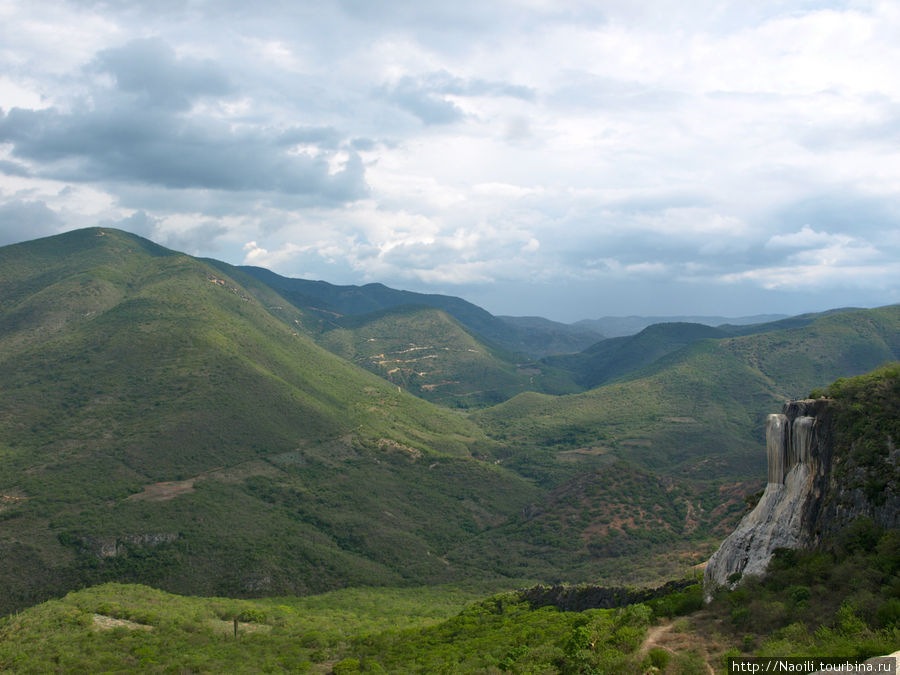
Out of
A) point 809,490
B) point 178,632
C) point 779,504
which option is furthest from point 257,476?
point 809,490

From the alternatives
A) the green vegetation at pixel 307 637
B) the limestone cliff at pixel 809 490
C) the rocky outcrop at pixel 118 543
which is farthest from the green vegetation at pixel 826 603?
the rocky outcrop at pixel 118 543

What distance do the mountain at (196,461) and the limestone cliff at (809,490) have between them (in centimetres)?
7381

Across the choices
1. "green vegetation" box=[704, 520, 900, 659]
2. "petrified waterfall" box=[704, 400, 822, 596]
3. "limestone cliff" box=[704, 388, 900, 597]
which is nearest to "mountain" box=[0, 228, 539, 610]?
"petrified waterfall" box=[704, 400, 822, 596]

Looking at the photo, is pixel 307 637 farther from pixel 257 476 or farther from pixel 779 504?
pixel 257 476

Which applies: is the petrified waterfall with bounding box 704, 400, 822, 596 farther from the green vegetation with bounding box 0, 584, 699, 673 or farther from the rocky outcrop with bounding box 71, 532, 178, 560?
the rocky outcrop with bounding box 71, 532, 178, 560

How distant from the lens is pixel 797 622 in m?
23.3

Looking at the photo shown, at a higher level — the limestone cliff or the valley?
the limestone cliff

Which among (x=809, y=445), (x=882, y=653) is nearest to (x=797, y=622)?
(x=882, y=653)

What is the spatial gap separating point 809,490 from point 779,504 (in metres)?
1.86

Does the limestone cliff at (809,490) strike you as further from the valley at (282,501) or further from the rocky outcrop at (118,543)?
the rocky outcrop at (118,543)

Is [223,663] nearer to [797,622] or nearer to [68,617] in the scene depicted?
[68,617]

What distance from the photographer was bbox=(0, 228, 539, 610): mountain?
285ft

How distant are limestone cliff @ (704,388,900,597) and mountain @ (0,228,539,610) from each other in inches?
2906

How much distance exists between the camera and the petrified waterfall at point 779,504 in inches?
1195
